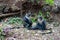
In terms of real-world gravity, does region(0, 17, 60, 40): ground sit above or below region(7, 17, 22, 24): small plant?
below

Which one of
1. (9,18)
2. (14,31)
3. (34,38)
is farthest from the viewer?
(9,18)

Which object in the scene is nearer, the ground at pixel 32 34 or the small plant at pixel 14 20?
the ground at pixel 32 34

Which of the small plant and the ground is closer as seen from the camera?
the ground

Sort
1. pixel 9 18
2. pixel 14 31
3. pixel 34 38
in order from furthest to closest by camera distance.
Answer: pixel 9 18
pixel 14 31
pixel 34 38

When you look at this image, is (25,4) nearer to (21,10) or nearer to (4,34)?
(21,10)

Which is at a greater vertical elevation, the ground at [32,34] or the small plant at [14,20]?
the small plant at [14,20]

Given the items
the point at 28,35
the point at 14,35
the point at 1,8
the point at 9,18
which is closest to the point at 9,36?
the point at 14,35

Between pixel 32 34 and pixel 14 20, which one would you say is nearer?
pixel 32 34

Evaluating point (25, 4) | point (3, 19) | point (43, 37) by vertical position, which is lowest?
point (43, 37)

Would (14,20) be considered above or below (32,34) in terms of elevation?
above

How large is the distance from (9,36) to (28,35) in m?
0.65

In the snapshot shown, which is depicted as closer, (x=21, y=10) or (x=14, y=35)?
(x=14, y=35)

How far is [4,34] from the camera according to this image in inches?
254

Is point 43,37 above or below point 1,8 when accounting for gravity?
below
